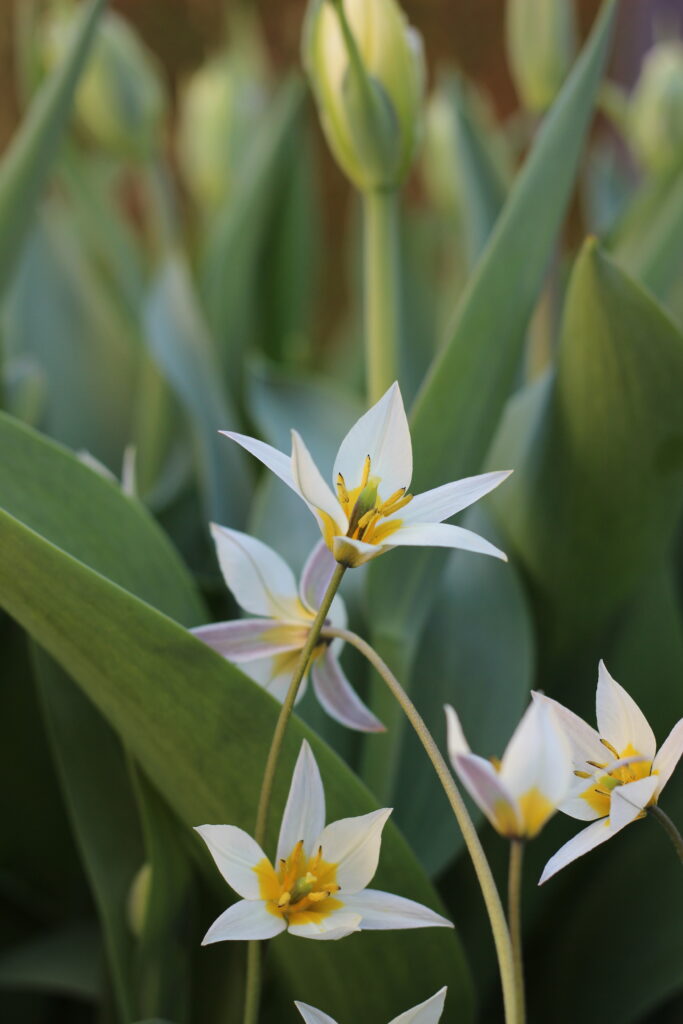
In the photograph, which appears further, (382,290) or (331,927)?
(382,290)

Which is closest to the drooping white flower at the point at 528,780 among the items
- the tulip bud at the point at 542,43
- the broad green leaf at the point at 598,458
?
the broad green leaf at the point at 598,458

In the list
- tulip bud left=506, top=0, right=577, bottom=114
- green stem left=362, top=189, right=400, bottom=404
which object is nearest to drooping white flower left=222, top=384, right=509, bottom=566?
green stem left=362, top=189, right=400, bottom=404

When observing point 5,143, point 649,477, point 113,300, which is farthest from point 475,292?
point 5,143

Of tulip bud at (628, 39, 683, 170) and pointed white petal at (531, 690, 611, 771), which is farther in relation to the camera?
tulip bud at (628, 39, 683, 170)

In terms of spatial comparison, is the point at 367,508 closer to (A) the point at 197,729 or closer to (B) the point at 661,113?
(A) the point at 197,729

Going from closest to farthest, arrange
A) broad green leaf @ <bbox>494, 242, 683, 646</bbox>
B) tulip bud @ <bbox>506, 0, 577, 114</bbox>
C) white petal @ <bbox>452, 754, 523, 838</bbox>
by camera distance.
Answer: white petal @ <bbox>452, 754, 523, 838</bbox> → broad green leaf @ <bbox>494, 242, 683, 646</bbox> → tulip bud @ <bbox>506, 0, 577, 114</bbox>

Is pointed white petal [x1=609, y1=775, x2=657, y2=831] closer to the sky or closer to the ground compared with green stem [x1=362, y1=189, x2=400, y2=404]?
closer to the ground

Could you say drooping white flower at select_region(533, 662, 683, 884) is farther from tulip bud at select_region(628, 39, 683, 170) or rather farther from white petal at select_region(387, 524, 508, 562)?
tulip bud at select_region(628, 39, 683, 170)

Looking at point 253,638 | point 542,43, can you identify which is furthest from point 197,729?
point 542,43
